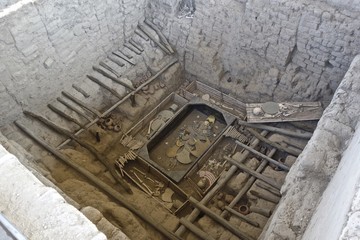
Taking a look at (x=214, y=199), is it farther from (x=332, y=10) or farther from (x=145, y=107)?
(x=332, y=10)

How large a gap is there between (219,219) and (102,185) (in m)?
1.73

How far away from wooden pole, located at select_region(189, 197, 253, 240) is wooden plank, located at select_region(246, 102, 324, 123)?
187cm

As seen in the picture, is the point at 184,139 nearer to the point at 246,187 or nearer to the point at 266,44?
the point at 246,187

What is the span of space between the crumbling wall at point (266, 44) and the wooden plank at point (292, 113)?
212 millimetres

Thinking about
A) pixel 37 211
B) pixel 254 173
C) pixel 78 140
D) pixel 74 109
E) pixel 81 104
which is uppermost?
pixel 254 173

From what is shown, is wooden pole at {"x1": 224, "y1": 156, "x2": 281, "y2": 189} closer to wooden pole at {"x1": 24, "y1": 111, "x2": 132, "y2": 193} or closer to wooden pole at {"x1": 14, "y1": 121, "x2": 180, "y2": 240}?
wooden pole at {"x1": 14, "y1": 121, "x2": 180, "y2": 240}

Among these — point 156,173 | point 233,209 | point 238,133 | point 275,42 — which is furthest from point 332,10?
point 156,173

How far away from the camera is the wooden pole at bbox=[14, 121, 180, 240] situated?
5.12 metres

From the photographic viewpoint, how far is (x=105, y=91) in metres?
7.05

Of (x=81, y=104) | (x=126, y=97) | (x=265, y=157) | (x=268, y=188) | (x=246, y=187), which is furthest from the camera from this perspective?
(x=126, y=97)

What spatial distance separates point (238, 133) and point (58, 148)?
3.08 meters

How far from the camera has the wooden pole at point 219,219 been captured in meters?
5.20

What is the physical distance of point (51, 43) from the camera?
6184mm

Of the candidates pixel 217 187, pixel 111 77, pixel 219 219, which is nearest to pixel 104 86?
pixel 111 77
